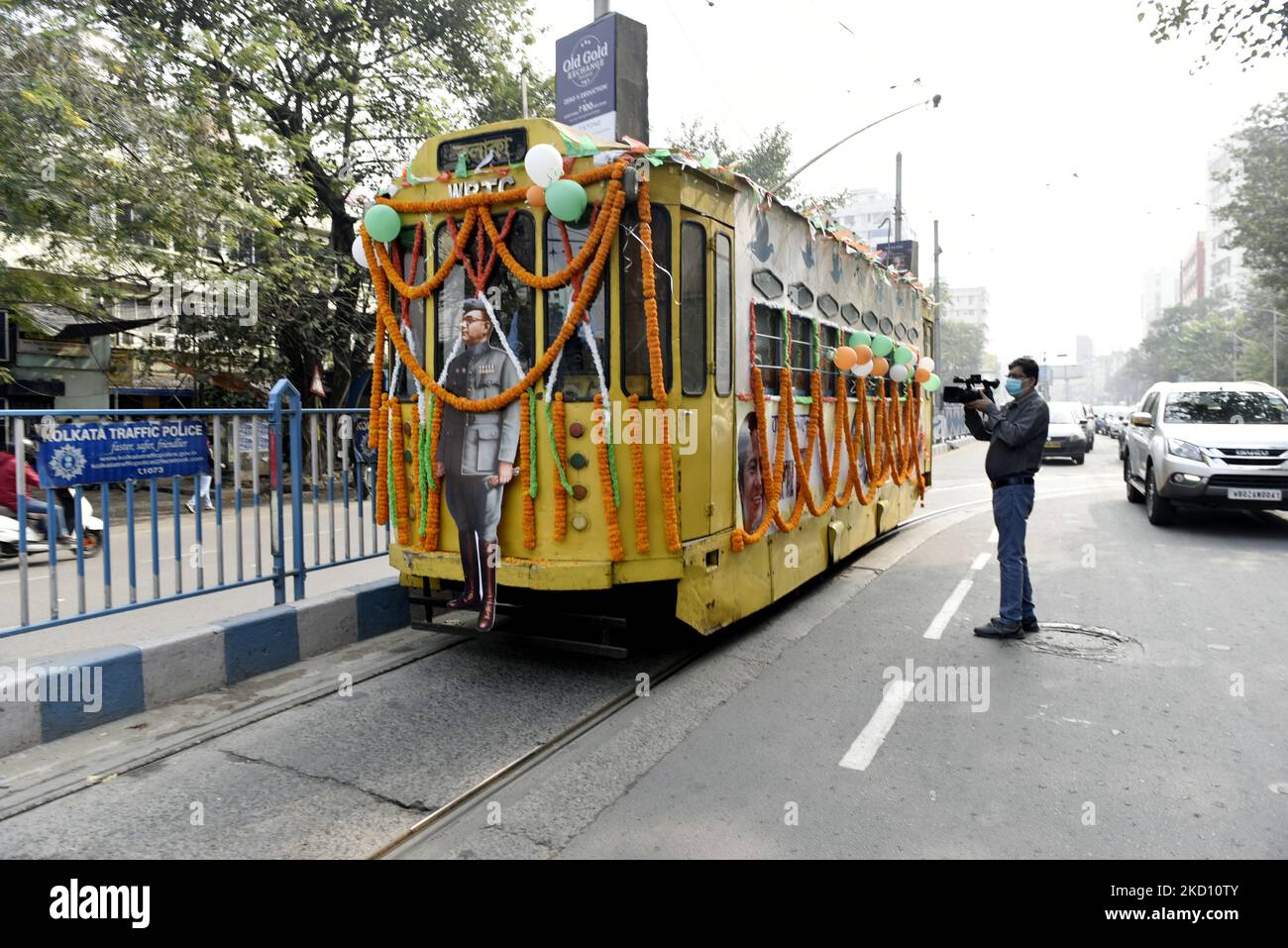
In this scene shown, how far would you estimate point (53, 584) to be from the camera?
4.34 metres

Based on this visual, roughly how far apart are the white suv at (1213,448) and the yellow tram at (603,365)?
6.66 meters

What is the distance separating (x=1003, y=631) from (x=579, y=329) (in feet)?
12.1

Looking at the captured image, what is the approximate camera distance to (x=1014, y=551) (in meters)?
6.09

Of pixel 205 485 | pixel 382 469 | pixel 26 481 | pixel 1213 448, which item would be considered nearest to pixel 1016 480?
pixel 382 469

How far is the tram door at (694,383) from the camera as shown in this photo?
497 cm

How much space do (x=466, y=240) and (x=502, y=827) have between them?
11.0 ft

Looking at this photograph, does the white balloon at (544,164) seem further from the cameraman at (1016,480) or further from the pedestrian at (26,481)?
the cameraman at (1016,480)

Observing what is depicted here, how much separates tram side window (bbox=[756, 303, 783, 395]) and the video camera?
50.7 inches

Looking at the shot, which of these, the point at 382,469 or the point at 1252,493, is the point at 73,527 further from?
the point at 1252,493

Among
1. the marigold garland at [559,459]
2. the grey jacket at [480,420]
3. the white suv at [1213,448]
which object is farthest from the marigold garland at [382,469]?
the white suv at [1213,448]

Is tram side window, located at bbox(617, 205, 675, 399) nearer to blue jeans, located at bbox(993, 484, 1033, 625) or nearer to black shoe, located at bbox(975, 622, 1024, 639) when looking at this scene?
blue jeans, located at bbox(993, 484, 1033, 625)
